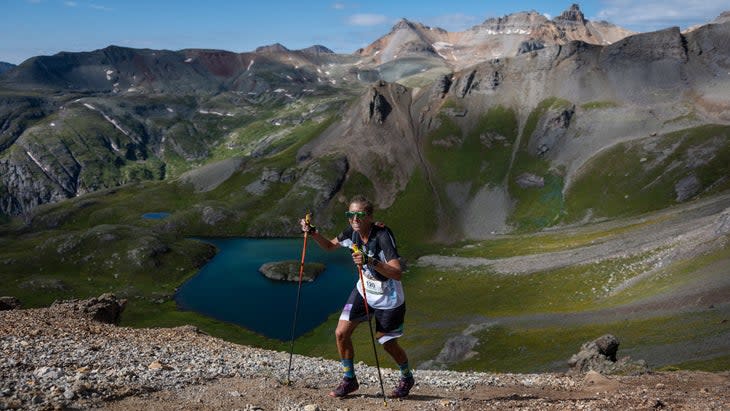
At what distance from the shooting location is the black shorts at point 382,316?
16.4 m

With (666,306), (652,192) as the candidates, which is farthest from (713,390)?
(652,192)

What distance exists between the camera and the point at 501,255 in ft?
458

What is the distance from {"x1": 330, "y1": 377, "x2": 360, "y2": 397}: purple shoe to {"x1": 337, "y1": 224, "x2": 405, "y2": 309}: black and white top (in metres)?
2.65

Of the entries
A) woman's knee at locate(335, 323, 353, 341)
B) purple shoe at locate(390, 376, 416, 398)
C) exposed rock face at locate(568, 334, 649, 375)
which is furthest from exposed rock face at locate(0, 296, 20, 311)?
exposed rock face at locate(568, 334, 649, 375)

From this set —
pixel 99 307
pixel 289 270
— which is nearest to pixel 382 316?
pixel 99 307

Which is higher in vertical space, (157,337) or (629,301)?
(157,337)

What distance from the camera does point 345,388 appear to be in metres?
16.7

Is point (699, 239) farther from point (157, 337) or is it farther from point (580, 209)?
point (580, 209)

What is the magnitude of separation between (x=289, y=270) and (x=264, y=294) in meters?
14.7

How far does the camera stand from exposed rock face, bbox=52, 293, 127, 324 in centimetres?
3244

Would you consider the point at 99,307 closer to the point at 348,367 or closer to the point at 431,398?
the point at 348,367

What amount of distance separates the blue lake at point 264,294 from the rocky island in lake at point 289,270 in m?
1.72

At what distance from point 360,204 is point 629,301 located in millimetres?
72689

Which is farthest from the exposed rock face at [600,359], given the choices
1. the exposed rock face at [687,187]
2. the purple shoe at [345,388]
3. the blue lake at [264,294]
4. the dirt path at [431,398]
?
the exposed rock face at [687,187]
